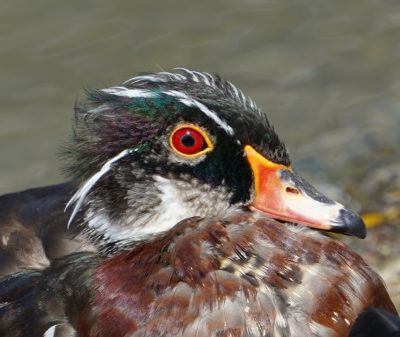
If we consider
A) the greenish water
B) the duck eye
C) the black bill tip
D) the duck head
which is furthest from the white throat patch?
the greenish water

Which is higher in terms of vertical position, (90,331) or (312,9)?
(312,9)

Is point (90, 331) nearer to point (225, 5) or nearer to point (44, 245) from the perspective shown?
point (44, 245)

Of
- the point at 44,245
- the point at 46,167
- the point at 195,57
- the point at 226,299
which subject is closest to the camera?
the point at 226,299

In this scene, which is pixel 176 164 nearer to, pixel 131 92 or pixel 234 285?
pixel 131 92

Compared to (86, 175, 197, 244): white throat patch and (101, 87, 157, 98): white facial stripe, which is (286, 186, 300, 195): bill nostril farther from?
(101, 87, 157, 98): white facial stripe

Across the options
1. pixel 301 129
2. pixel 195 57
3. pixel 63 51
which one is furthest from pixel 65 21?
pixel 301 129

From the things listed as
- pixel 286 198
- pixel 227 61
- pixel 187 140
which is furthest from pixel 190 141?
pixel 227 61

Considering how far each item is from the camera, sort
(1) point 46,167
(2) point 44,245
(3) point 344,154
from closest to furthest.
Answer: (2) point 44,245 < (3) point 344,154 < (1) point 46,167

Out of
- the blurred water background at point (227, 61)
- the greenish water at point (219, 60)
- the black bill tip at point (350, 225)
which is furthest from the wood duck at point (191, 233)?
the greenish water at point (219, 60)

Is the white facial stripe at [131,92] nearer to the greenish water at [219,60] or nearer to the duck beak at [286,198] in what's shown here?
the duck beak at [286,198]
